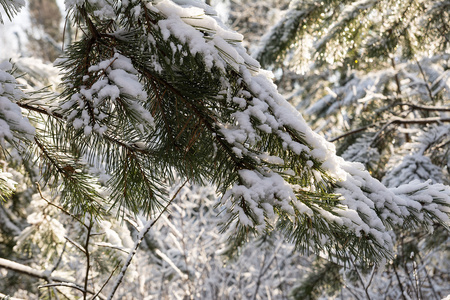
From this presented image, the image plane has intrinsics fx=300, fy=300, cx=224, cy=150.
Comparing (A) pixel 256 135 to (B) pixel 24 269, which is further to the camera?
(B) pixel 24 269

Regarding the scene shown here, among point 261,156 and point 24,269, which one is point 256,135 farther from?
point 24,269

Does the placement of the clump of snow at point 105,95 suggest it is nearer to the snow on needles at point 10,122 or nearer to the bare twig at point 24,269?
the snow on needles at point 10,122

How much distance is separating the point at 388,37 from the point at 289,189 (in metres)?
2.21

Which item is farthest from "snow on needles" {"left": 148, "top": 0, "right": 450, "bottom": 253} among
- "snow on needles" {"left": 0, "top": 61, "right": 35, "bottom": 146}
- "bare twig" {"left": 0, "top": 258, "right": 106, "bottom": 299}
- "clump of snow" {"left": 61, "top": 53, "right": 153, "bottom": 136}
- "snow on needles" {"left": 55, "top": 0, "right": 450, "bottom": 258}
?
"bare twig" {"left": 0, "top": 258, "right": 106, "bottom": 299}

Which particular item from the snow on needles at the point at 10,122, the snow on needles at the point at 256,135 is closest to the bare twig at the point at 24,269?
the snow on needles at the point at 10,122

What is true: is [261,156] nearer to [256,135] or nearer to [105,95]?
[256,135]

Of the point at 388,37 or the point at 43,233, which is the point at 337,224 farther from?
the point at 388,37

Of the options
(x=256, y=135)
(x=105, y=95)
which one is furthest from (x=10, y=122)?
(x=256, y=135)

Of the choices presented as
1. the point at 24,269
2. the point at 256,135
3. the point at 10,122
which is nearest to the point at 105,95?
the point at 10,122

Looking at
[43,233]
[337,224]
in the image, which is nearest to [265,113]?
[337,224]

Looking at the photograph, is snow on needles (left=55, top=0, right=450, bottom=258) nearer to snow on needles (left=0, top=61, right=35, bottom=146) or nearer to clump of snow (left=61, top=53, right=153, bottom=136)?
clump of snow (left=61, top=53, right=153, bottom=136)

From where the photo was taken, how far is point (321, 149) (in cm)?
80

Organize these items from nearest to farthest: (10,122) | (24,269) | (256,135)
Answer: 1. (10,122)
2. (256,135)
3. (24,269)

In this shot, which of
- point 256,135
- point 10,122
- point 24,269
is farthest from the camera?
point 24,269
